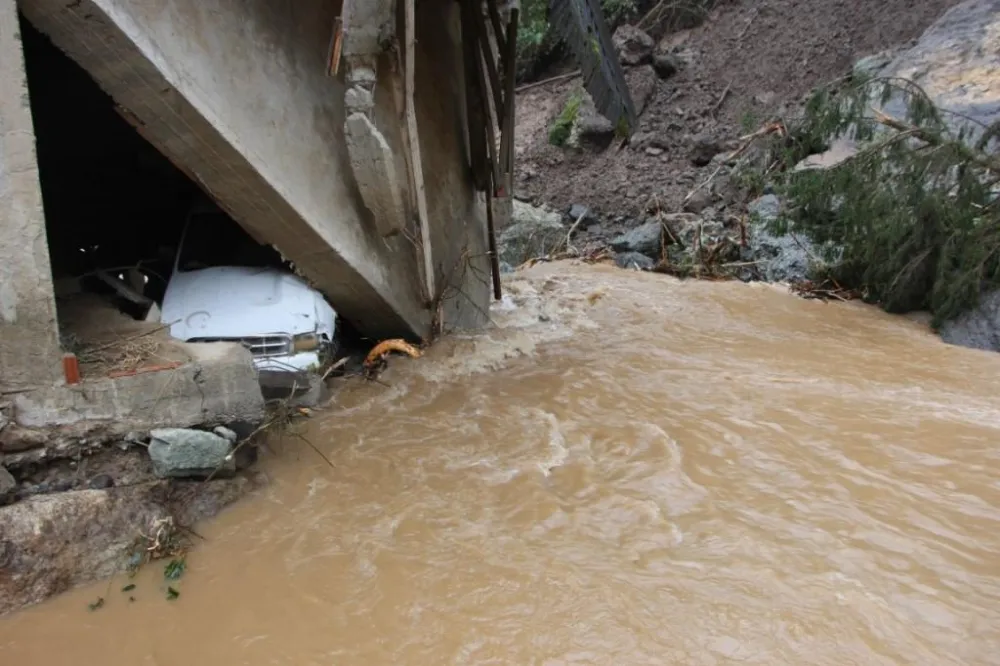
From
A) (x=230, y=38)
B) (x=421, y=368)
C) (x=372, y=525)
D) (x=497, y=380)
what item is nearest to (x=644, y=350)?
(x=497, y=380)

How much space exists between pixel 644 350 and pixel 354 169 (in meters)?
3.43

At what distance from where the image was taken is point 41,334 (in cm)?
336

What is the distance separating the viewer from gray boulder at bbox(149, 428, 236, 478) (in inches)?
142

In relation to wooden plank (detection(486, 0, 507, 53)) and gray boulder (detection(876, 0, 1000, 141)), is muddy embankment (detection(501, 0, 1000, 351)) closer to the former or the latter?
gray boulder (detection(876, 0, 1000, 141))

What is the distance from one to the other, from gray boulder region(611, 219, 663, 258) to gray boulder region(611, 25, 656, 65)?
259 inches

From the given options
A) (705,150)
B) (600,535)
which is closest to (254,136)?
(600,535)

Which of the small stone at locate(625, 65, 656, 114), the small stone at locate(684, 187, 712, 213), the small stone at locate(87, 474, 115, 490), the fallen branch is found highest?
the small stone at locate(625, 65, 656, 114)

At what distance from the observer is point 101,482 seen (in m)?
3.46

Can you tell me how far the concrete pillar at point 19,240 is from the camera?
10.6ft

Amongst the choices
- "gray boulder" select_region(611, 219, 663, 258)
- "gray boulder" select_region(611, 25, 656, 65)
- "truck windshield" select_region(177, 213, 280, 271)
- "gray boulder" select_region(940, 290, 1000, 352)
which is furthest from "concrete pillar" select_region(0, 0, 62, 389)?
"gray boulder" select_region(611, 25, 656, 65)

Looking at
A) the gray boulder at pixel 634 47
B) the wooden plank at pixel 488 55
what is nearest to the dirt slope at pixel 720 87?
the gray boulder at pixel 634 47

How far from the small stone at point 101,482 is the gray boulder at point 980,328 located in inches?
319

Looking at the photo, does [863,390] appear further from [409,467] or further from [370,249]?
[370,249]

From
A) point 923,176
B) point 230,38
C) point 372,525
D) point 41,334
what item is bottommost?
point 372,525
